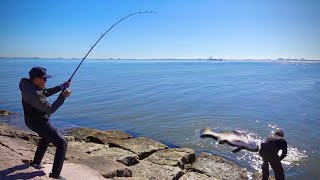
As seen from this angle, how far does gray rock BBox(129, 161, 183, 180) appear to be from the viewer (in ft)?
26.4

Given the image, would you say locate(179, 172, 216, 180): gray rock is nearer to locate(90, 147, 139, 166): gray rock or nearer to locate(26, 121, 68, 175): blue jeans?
locate(90, 147, 139, 166): gray rock

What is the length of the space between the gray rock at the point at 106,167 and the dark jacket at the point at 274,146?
4.04 meters

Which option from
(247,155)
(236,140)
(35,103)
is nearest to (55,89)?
(35,103)

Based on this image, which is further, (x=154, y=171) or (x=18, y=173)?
(x=154, y=171)

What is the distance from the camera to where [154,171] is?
8359 millimetres

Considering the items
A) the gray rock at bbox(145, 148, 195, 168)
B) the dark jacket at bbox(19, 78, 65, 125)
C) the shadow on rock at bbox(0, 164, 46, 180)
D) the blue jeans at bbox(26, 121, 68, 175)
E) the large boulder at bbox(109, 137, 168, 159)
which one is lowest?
the gray rock at bbox(145, 148, 195, 168)

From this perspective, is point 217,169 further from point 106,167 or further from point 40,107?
point 40,107

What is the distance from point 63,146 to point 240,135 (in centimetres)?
701

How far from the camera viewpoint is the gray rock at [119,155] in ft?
29.4

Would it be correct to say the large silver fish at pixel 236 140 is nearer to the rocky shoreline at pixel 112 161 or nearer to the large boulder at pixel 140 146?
the rocky shoreline at pixel 112 161

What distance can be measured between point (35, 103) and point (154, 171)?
468 centimetres

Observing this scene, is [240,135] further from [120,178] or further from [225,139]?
[120,178]

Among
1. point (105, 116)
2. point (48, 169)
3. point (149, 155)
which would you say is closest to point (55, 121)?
point (105, 116)

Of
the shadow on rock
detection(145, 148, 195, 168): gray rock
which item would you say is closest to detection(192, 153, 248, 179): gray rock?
detection(145, 148, 195, 168): gray rock
